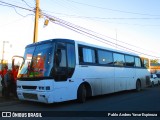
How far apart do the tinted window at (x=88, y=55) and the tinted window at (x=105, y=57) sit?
88cm

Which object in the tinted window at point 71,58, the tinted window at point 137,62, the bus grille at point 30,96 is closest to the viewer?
the bus grille at point 30,96

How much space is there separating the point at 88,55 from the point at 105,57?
2.34 meters

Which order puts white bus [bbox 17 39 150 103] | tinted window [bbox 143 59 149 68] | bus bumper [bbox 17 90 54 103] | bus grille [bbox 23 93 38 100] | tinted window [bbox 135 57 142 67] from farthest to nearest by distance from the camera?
tinted window [bbox 143 59 149 68] → tinted window [bbox 135 57 142 67] → bus grille [bbox 23 93 38 100] → white bus [bbox 17 39 150 103] → bus bumper [bbox 17 90 54 103]

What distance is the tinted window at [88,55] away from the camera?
14195 millimetres

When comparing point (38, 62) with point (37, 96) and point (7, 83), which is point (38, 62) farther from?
point (7, 83)

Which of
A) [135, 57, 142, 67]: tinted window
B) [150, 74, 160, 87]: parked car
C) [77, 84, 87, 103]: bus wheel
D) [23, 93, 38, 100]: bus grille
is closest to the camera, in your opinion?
[23, 93, 38, 100]: bus grille

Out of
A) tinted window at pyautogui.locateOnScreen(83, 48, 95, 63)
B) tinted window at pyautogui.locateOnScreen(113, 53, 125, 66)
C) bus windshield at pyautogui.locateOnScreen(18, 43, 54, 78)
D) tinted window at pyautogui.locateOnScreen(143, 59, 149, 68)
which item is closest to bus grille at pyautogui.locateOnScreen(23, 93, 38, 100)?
bus windshield at pyautogui.locateOnScreen(18, 43, 54, 78)

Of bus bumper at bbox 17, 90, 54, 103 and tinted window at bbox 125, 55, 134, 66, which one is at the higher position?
tinted window at bbox 125, 55, 134, 66

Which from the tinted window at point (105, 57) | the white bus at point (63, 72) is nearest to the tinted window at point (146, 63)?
the tinted window at point (105, 57)

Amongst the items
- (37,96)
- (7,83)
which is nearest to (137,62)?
(7,83)

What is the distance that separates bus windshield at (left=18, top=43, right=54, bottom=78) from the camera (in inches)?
457

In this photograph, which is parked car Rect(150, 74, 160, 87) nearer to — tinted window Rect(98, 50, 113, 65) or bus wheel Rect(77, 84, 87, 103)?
tinted window Rect(98, 50, 113, 65)

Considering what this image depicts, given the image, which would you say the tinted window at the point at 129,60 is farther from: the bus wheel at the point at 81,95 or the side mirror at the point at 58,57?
the side mirror at the point at 58,57

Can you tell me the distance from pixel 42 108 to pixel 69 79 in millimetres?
1956
